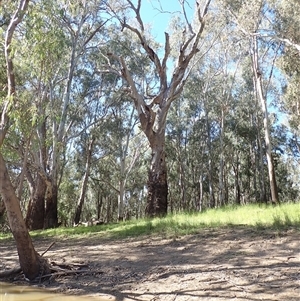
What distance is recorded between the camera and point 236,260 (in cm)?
588

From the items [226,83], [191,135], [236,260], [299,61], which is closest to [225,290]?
[236,260]

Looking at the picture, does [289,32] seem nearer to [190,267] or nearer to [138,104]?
[138,104]

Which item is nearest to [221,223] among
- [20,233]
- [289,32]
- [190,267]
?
[190,267]

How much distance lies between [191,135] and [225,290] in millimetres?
24622

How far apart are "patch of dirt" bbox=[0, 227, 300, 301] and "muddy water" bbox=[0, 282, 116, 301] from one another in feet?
0.80

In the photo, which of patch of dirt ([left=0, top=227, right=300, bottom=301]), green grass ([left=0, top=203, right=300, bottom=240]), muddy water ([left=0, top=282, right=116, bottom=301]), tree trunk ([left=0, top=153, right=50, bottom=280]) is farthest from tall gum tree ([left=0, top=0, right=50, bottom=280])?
green grass ([left=0, top=203, right=300, bottom=240])

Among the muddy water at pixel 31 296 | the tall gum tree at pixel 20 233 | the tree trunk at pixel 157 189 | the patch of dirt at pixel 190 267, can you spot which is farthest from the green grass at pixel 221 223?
the muddy water at pixel 31 296

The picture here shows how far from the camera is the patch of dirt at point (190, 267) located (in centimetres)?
480

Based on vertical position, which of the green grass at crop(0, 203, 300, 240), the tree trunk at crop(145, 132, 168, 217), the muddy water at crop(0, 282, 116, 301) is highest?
the tree trunk at crop(145, 132, 168, 217)

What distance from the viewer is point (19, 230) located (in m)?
6.11

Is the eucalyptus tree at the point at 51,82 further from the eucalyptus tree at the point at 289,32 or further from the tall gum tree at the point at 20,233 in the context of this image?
the eucalyptus tree at the point at 289,32

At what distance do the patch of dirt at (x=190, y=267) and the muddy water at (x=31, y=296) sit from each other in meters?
0.24

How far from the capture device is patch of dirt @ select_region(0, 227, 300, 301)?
4797 mm

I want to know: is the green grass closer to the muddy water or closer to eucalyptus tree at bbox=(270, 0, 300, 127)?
the muddy water
